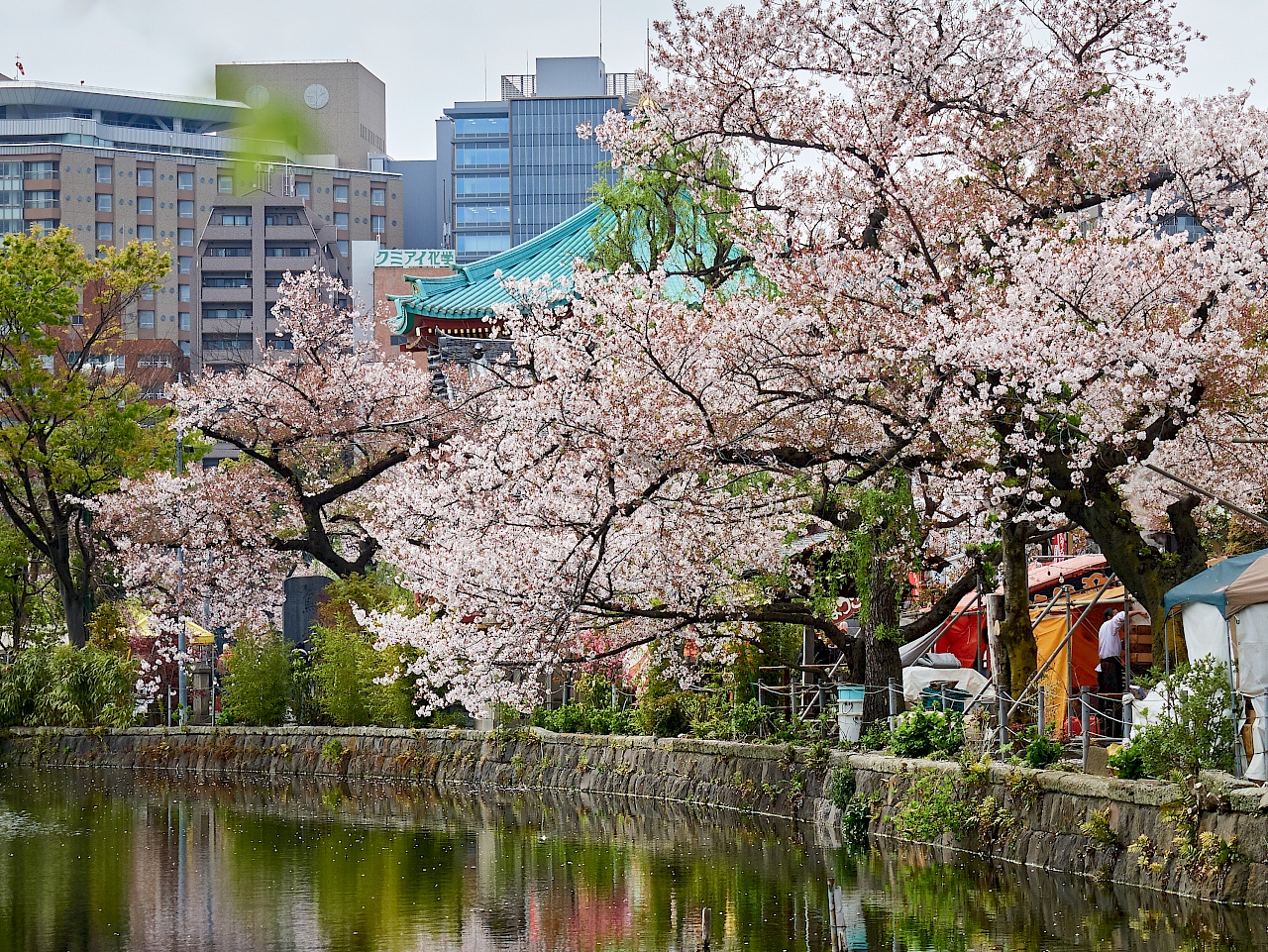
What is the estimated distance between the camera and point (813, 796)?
1956cm

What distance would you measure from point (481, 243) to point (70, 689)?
70600 mm

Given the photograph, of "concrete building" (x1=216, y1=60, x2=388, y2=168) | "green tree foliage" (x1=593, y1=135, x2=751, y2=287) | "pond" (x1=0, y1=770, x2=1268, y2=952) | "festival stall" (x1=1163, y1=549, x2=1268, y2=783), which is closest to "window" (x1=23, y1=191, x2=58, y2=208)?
"concrete building" (x1=216, y1=60, x2=388, y2=168)

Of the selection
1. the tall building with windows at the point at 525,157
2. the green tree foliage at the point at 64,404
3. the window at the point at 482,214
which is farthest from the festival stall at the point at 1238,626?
the window at the point at 482,214

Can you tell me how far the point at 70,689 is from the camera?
1358 inches

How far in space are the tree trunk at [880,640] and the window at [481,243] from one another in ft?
276

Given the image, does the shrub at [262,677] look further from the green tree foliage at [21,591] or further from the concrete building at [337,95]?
the concrete building at [337,95]

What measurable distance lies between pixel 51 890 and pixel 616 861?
567cm

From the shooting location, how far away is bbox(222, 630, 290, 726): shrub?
3247 cm

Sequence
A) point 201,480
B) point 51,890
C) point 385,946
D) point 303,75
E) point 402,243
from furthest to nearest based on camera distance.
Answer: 1. point 303,75
2. point 402,243
3. point 201,480
4. point 51,890
5. point 385,946

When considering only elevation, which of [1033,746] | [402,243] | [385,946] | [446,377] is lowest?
[385,946]

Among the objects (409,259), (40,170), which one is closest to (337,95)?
(40,170)

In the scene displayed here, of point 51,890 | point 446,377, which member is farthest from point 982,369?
point 446,377

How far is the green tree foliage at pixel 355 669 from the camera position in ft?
97.3

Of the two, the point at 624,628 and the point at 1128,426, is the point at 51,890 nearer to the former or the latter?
the point at 624,628
